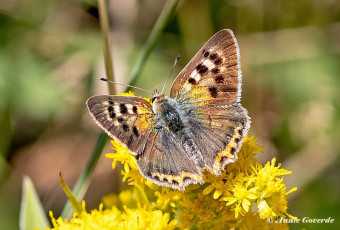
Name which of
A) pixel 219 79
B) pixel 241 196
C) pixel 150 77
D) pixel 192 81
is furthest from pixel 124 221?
pixel 150 77

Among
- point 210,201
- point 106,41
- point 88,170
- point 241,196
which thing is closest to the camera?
point 241,196

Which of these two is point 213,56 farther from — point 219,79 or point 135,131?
point 135,131

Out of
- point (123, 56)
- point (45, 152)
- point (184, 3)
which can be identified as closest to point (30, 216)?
point (45, 152)

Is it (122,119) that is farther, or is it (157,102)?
(157,102)

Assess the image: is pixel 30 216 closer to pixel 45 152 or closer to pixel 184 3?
pixel 45 152

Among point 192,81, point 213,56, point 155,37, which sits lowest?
point 192,81

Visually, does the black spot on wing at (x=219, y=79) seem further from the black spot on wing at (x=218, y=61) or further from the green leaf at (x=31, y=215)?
the green leaf at (x=31, y=215)

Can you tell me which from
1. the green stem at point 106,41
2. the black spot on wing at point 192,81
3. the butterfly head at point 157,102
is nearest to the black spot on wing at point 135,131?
the butterfly head at point 157,102
